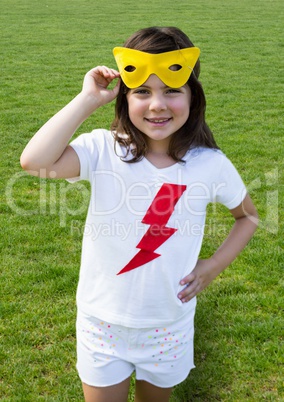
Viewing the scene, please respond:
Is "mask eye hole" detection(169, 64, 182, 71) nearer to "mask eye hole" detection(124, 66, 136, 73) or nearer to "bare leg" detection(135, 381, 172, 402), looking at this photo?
"mask eye hole" detection(124, 66, 136, 73)

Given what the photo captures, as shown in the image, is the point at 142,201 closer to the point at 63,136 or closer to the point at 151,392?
the point at 63,136

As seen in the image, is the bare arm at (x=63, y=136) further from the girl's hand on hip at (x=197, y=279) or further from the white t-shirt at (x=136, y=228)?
the girl's hand on hip at (x=197, y=279)

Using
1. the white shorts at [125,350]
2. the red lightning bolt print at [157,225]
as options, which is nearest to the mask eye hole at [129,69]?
the red lightning bolt print at [157,225]

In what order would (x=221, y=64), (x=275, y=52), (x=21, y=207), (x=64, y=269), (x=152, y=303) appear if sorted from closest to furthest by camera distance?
(x=152, y=303) → (x=64, y=269) → (x=21, y=207) → (x=221, y=64) → (x=275, y=52)

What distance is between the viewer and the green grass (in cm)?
294

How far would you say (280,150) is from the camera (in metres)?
6.14

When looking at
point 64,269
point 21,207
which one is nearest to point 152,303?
point 64,269

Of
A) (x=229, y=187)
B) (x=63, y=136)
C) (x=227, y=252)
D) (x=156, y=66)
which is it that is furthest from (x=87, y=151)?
(x=227, y=252)

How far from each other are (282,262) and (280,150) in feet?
7.89

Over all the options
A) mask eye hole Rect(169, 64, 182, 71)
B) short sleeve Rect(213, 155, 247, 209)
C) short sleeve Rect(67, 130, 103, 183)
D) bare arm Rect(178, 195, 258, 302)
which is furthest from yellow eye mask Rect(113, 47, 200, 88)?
bare arm Rect(178, 195, 258, 302)

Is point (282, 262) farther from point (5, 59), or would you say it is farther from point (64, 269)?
point (5, 59)

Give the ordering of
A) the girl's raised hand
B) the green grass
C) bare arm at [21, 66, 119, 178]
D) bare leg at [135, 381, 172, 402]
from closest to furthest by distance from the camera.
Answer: bare arm at [21, 66, 119, 178]
the girl's raised hand
bare leg at [135, 381, 172, 402]
the green grass

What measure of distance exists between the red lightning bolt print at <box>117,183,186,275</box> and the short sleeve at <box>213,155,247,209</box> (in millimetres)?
171

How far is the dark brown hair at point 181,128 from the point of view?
1995 millimetres
